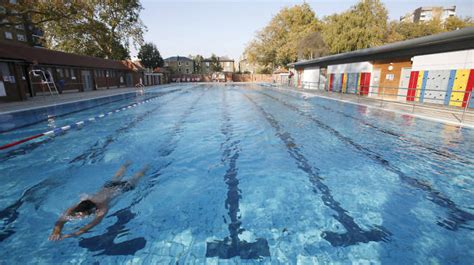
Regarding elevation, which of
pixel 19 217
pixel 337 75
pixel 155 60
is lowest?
pixel 19 217

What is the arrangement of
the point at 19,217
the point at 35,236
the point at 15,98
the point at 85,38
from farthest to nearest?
the point at 85,38
the point at 15,98
the point at 19,217
the point at 35,236

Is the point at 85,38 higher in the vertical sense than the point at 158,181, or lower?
higher

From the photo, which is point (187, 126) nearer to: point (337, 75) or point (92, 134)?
point (92, 134)

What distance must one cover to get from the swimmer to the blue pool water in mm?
117

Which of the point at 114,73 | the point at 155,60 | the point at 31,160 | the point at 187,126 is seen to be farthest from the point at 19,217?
the point at 155,60

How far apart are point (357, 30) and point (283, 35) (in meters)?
23.8

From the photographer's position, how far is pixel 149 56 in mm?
47438

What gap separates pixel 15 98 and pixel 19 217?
54.4 feet

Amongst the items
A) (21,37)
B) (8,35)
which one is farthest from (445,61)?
(21,37)

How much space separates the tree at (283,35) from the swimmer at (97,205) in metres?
41.5

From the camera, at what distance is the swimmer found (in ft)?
10.8

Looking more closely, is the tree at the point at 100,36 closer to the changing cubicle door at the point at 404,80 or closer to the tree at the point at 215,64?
the changing cubicle door at the point at 404,80

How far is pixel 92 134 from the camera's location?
334 inches

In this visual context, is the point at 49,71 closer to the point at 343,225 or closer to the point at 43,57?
the point at 43,57
